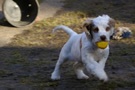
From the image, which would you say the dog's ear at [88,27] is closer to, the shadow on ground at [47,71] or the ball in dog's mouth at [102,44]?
the ball in dog's mouth at [102,44]

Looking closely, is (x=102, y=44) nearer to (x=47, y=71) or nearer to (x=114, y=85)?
(x=114, y=85)

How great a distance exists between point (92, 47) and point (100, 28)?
0.40m

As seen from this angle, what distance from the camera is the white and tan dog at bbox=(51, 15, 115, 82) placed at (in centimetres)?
416

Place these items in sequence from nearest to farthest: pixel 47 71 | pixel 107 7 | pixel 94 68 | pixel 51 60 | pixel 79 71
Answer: pixel 94 68, pixel 79 71, pixel 47 71, pixel 51 60, pixel 107 7

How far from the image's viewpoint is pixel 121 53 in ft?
22.9

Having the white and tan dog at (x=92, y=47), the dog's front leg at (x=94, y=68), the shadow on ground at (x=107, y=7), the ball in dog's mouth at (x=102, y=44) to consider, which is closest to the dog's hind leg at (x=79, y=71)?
the white and tan dog at (x=92, y=47)

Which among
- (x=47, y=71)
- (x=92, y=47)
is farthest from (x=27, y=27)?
(x=92, y=47)

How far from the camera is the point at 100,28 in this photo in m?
4.14

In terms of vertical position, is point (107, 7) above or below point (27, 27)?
above

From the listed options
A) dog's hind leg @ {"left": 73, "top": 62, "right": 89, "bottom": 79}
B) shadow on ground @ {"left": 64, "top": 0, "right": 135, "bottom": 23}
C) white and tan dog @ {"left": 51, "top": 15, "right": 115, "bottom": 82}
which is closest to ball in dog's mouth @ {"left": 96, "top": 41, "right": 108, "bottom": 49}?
white and tan dog @ {"left": 51, "top": 15, "right": 115, "bottom": 82}

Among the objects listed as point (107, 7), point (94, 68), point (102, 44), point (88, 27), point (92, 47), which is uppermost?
point (88, 27)

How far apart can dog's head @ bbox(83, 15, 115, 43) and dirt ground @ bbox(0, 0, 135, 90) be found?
927 mm

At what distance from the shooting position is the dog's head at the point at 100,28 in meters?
4.10

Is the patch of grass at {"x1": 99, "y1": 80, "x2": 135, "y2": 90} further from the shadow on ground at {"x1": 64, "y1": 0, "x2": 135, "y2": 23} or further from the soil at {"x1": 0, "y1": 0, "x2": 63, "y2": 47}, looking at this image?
the shadow on ground at {"x1": 64, "y1": 0, "x2": 135, "y2": 23}
